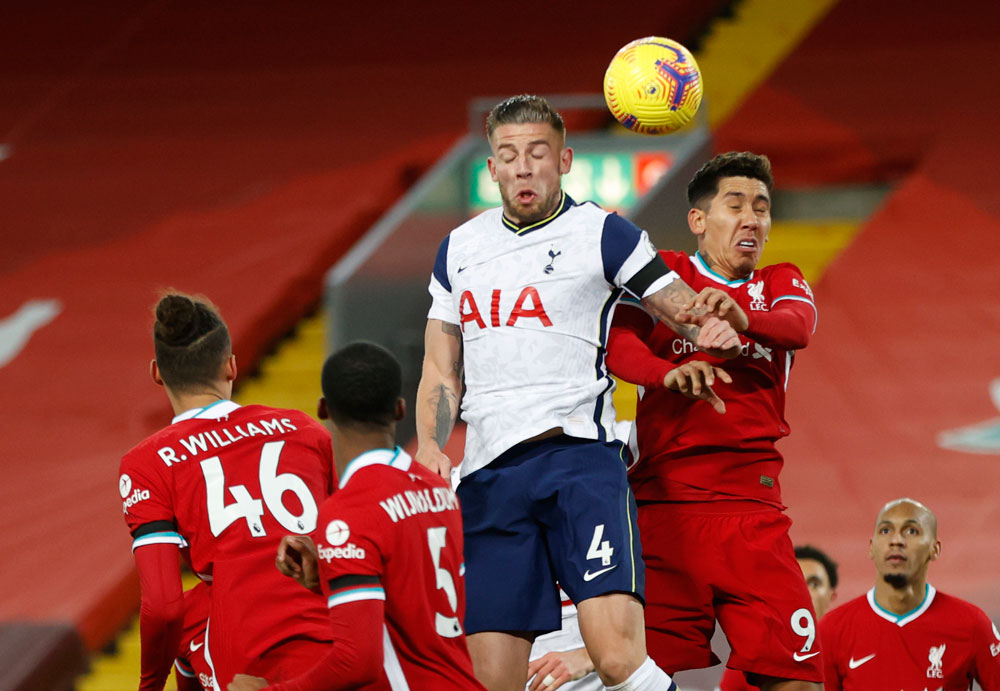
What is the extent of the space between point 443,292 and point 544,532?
779 millimetres

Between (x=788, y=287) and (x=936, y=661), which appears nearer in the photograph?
(x=788, y=287)

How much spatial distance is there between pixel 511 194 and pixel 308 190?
7936 millimetres

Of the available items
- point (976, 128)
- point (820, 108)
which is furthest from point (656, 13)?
point (976, 128)

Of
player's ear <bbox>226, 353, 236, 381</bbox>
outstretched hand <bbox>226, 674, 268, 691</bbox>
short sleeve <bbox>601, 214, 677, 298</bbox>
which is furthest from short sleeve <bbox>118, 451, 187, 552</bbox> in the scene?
short sleeve <bbox>601, 214, 677, 298</bbox>

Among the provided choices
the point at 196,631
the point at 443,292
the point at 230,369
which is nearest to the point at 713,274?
the point at 443,292

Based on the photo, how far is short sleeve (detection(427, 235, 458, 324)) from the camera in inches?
166

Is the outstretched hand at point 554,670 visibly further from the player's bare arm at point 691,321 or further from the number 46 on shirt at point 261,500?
the player's bare arm at point 691,321

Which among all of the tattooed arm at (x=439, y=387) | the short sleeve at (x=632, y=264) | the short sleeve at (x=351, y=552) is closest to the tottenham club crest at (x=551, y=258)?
the short sleeve at (x=632, y=264)

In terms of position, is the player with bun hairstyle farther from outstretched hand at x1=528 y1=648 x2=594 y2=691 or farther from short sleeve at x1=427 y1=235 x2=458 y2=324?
outstretched hand at x1=528 y1=648 x2=594 y2=691

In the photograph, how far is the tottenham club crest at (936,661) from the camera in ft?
19.0

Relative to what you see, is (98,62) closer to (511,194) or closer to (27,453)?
(27,453)

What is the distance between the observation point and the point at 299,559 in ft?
11.1

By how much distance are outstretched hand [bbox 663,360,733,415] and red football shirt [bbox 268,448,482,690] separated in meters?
0.77

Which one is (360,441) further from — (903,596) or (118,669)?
(118,669)
